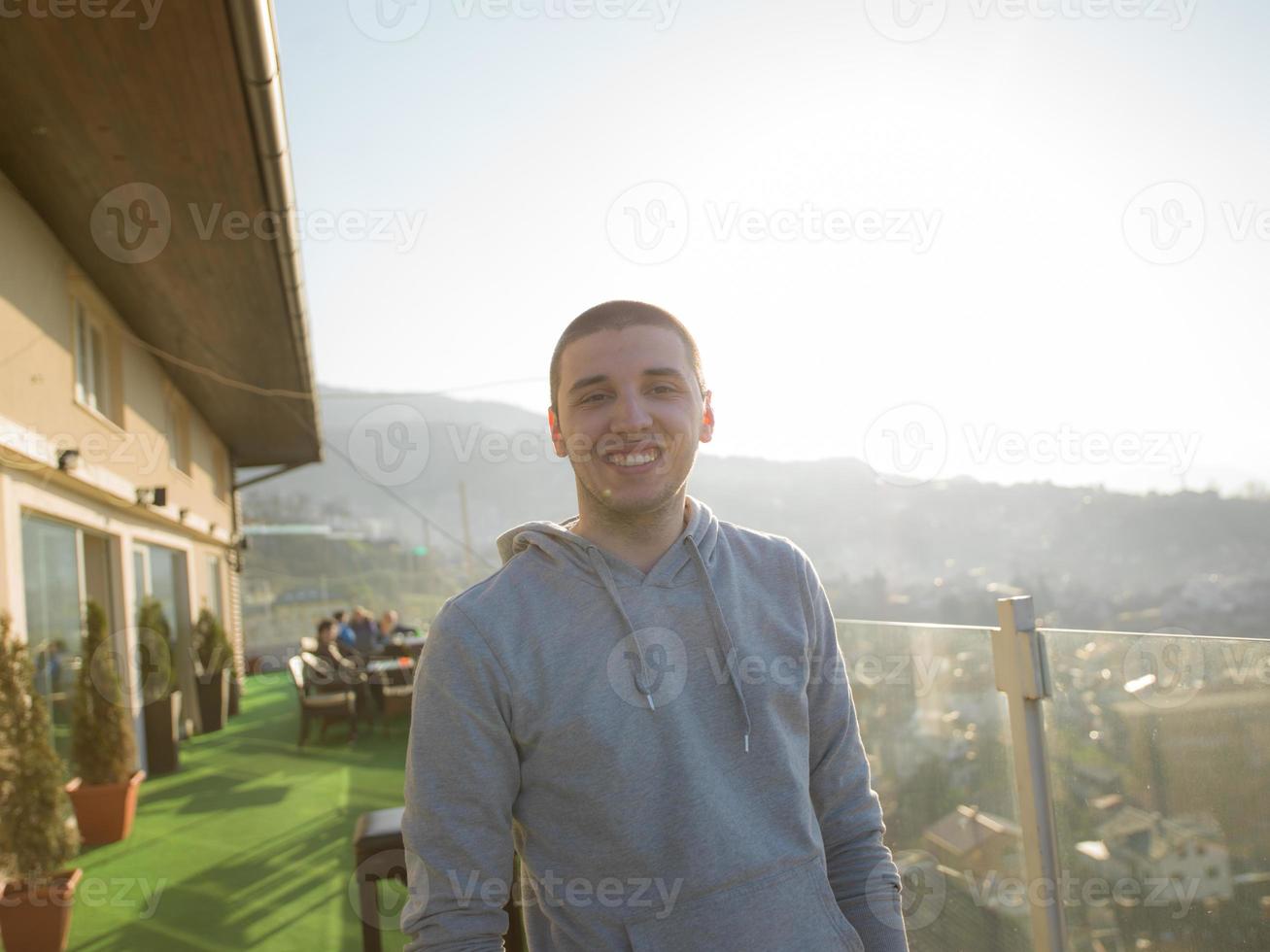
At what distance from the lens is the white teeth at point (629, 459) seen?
1.58 meters

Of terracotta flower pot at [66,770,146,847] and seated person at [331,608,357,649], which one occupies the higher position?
seated person at [331,608,357,649]

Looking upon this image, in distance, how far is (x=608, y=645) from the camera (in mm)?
1490

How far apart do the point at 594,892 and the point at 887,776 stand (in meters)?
2.24

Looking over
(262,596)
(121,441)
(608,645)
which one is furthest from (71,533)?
(262,596)

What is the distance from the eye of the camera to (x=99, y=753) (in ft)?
22.4

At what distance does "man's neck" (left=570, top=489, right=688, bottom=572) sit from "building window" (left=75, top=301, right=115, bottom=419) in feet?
25.3

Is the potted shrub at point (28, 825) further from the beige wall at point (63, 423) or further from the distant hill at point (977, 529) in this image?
the distant hill at point (977, 529)

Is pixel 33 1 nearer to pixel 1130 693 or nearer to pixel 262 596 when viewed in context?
pixel 1130 693

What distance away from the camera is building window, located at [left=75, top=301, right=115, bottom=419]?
805cm
